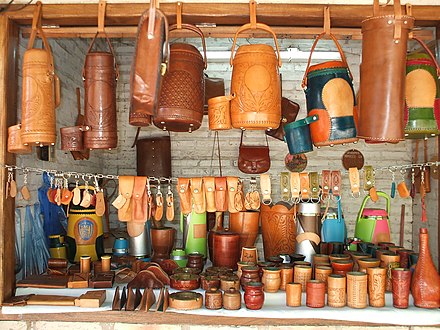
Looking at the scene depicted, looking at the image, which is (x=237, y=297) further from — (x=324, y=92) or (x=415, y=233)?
(x=415, y=233)

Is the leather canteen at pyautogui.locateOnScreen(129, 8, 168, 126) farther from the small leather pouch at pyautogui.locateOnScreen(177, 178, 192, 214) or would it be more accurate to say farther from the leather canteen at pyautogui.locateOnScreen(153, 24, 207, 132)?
the small leather pouch at pyautogui.locateOnScreen(177, 178, 192, 214)

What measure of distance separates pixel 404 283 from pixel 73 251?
2.32 metres

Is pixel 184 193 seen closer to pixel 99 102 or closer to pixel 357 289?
pixel 99 102

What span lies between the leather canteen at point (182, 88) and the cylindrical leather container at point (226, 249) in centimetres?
87

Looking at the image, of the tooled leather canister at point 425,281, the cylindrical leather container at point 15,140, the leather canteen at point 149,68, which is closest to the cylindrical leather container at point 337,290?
the tooled leather canister at point 425,281

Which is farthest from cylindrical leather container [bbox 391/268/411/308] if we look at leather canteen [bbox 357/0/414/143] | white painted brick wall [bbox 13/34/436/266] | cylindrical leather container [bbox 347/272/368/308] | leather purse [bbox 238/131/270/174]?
white painted brick wall [bbox 13/34/436/266]

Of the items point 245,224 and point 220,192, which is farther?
point 245,224

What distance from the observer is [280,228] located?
3396 mm

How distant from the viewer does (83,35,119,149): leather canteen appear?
8.77ft

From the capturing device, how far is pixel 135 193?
9.23 ft

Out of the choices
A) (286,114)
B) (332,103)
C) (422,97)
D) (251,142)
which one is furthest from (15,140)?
(251,142)

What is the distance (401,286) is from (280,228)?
1022 millimetres

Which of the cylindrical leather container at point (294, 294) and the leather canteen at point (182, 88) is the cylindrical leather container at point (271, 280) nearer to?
the cylindrical leather container at point (294, 294)

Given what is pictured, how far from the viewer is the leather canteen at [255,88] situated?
2527mm
